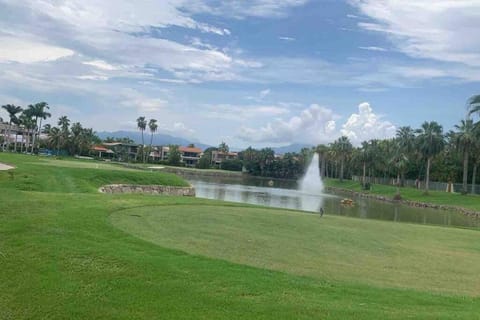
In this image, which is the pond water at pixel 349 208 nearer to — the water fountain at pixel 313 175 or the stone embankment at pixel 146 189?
the stone embankment at pixel 146 189

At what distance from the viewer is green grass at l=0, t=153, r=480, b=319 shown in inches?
338

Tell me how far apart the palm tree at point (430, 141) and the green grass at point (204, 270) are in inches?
3008

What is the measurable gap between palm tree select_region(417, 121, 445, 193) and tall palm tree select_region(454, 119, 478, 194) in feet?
15.2

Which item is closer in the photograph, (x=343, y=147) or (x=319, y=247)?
(x=319, y=247)

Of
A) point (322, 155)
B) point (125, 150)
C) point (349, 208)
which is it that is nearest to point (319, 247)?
point (349, 208)

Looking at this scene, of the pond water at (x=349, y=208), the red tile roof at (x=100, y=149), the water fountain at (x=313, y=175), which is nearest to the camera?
the pond water at (x=349, y=208)

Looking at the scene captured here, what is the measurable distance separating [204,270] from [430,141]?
87885 mm

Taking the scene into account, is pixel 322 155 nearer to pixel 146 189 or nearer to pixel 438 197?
pixel 438 197

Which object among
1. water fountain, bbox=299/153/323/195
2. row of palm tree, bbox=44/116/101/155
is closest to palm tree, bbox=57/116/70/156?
row of palm tree, bbox=44/116/101/155

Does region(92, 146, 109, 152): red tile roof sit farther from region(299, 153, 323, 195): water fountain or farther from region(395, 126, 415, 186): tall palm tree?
region(395, 126, 415, 186): tall palm tree

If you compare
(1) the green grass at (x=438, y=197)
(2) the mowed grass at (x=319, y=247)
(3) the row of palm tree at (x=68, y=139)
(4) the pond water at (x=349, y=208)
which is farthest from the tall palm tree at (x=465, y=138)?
(3) the row of palm tree at (x=68, y=139)

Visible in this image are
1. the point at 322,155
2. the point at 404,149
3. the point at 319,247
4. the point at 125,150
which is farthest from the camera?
the point at 125,150

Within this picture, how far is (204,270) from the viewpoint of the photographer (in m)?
10.4

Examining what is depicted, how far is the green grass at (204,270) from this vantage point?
338 inches
